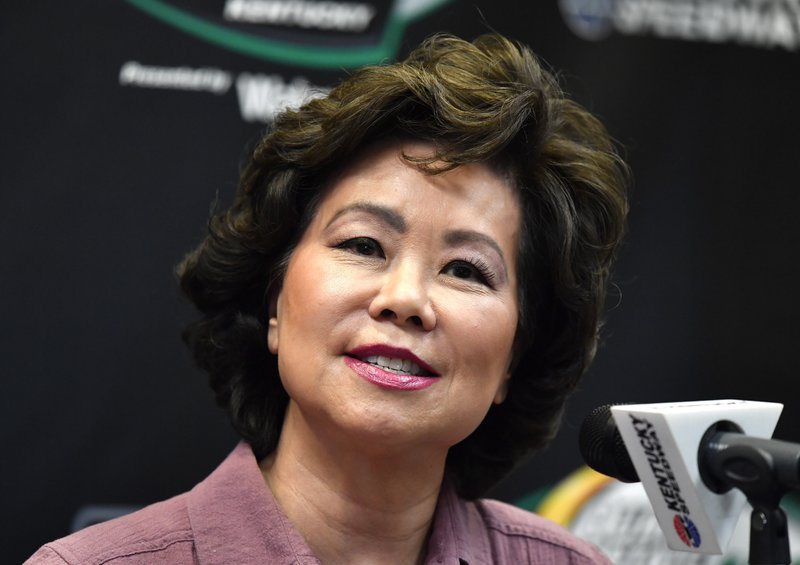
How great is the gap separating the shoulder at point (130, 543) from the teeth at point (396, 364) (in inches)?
16.4

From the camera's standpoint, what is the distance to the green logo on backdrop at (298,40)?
2.34 metres

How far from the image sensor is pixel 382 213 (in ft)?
5.64

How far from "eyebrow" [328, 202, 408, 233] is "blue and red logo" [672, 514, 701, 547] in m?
0.65

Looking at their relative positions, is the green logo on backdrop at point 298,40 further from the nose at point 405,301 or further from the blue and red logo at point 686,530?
the blue and red logo at point 686,530


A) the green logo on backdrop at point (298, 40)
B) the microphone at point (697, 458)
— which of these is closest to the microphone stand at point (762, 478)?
the microphone at point (697, 458)

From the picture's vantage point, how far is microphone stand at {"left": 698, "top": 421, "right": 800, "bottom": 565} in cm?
118

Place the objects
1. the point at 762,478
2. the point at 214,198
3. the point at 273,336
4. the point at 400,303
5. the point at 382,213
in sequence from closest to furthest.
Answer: the point at 762,478 < the point at 400,303 < the point at 382,213 < the point at 273,336 < the point at 214,198

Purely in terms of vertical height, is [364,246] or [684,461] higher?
[364,246]

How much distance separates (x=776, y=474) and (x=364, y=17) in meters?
1.61

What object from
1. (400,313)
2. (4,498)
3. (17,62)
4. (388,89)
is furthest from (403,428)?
(17,62)

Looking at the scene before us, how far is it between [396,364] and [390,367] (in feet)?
0.03

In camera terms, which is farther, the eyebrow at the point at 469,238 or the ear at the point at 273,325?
the ear at the point at 273,325

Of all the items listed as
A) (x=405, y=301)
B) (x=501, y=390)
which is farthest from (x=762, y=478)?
(x=501, y=390)

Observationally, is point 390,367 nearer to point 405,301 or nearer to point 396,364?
point 396,364
